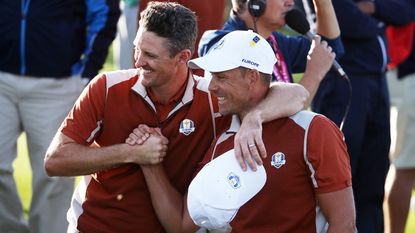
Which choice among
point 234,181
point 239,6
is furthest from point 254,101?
point 239,6

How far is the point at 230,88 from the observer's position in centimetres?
527

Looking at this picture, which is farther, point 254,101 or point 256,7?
point 256,7

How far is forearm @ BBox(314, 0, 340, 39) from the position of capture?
250 inches

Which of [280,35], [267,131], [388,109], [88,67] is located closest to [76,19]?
[88,67]

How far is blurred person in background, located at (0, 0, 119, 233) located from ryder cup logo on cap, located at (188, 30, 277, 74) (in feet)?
8.04

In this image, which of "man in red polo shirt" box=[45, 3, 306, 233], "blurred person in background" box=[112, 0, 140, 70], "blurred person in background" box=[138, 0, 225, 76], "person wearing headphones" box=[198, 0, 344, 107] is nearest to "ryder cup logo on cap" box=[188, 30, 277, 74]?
"man in red polo shirt" box=[45, 3, 306, 233]

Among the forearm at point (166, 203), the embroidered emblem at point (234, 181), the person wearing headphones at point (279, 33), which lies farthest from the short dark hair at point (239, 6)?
the embroidered emblem at point (234, 181)

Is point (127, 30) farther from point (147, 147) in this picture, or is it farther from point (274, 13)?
point (147, 147)

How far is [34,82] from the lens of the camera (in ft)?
25.0

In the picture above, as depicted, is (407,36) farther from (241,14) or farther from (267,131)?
(267,131)

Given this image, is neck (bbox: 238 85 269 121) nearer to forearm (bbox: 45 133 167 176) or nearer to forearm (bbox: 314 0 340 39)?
forearm (bbox: 45 133 167 176)

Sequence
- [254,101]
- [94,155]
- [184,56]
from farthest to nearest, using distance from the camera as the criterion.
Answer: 1. [184,56]
2. [94,155]
3. [254,101]

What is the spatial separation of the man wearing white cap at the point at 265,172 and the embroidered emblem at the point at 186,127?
0.79 ft

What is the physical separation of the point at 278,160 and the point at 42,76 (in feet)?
9.55
